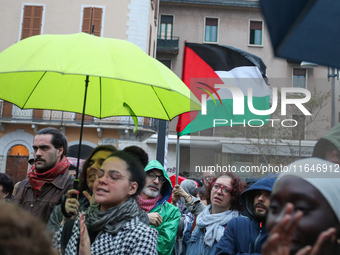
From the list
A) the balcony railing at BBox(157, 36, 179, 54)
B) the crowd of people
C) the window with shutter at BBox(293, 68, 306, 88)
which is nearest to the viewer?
the crowd of people

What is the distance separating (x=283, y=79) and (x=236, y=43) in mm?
4022

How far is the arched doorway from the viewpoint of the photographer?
20.4 meters

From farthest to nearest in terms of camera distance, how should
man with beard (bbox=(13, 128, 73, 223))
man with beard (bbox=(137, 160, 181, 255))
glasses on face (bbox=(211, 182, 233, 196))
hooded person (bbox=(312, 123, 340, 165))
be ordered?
glasses on face (bbox=(211, 182, 233, 196))
man with beard (bbox=(137, 160, 181, 255))
man with beard (bbox=(13, 128, 73, 223))
hooded person (bbox=(312, 123, 340, 165))

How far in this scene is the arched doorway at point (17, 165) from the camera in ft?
66.9

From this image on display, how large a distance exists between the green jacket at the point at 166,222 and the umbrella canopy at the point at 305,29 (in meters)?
2.74

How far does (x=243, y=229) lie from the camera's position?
3.17 meters

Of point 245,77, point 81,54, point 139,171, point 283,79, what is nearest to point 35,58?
point 81,54

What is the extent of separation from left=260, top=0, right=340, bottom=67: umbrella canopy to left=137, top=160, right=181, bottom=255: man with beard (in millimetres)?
2521

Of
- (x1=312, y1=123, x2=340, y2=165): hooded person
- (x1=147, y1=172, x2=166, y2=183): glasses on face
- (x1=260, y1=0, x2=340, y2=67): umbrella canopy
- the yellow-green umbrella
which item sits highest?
the yellow-green umbrella

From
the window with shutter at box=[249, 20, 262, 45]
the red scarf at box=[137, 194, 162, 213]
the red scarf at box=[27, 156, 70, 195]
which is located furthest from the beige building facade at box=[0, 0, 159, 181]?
the red scarf at box=[27, 156, 70, 195]

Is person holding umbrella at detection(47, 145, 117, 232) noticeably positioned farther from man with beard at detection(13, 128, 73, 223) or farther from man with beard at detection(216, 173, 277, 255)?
man with beard at detection(216, 173, 277, 255)

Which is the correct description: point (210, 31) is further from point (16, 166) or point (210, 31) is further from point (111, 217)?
point (111, 217)

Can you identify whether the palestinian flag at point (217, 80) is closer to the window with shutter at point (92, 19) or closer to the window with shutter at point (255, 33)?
the window with shutter at point (92, 19)

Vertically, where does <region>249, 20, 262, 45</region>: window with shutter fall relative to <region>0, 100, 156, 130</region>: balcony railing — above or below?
above
